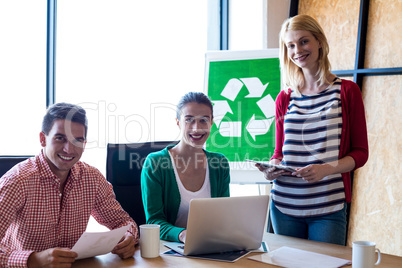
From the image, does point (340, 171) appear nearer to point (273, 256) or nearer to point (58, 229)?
point (273, 256)

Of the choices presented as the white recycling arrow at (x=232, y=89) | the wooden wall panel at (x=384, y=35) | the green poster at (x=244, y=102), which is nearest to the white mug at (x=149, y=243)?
the green poster at (x=244, y=102)

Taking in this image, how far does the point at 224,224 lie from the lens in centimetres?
143

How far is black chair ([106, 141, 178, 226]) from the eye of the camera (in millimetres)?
1921

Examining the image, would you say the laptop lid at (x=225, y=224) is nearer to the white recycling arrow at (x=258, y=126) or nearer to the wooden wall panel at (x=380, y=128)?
the white recycling arrow at (x=258, y=126)

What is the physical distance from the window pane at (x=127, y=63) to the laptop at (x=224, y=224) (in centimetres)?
192

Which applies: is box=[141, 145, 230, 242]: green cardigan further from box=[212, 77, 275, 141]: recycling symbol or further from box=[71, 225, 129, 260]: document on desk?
box=[212, 77, 275, 141]: recycling symbol

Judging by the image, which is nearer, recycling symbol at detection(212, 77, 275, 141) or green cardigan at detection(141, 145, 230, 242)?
green cardigan at detection(141, 145, 230, 242)

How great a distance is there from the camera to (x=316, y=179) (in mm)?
1790


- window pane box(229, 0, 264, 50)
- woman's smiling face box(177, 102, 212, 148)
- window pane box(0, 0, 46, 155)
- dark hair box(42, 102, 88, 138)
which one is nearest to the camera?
dark hair box(42, 102, 88, 138)

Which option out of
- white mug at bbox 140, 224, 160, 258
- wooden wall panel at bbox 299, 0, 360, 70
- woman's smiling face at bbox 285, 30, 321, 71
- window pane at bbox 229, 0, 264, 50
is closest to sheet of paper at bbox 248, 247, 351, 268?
white mug at bbox 140, 224, 160, 258

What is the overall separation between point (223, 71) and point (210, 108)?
1.18 m

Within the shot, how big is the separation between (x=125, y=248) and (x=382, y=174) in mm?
2135

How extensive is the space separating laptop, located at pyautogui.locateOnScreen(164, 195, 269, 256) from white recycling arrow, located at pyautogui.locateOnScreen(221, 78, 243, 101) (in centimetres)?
166

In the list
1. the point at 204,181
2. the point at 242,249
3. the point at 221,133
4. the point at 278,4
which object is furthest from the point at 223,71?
the point at 242,249
